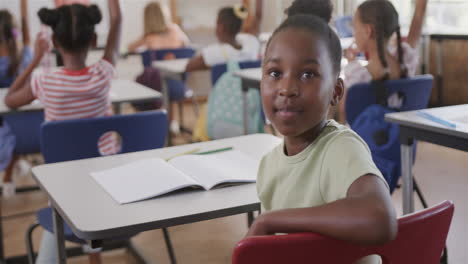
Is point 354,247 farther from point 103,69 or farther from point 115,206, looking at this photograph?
point 103,69

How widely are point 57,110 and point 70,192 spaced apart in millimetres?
1041

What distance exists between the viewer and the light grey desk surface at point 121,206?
120cm

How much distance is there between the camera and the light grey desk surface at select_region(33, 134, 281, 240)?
1203 mm

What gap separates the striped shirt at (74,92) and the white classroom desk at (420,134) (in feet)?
3.69

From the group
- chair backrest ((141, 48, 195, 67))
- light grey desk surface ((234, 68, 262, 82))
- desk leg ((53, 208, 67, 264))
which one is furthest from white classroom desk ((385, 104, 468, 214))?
chair backrest ((141, 48, 195, 67))

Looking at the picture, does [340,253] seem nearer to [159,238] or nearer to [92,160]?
[92,160]

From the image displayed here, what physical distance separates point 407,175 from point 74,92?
1298mm

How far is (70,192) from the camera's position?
1.44 meters

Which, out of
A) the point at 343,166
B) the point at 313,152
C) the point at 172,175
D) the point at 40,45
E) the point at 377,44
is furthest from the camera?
the point at 40,45

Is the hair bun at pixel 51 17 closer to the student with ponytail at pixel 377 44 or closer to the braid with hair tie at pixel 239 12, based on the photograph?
the student with ponytail at pixel 377 44

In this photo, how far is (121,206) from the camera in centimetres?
132

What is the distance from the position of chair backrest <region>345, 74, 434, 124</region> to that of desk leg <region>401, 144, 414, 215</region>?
55 centimetres

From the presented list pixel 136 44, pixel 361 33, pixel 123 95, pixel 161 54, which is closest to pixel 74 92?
pixel 123 95

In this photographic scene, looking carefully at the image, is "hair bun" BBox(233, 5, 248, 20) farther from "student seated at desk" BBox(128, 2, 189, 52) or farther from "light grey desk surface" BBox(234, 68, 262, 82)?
"student seated at desk" BBox(128, 2, 189, 52)
